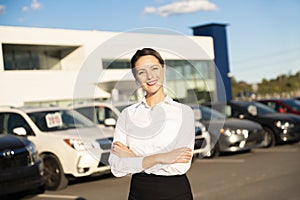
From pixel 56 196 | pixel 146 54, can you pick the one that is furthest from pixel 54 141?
pixel 146 54

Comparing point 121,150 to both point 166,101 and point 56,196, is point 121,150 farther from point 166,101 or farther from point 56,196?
point 56,196

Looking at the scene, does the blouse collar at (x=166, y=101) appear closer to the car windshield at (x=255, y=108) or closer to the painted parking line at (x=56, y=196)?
the painted parking line at (x=56, y=196)

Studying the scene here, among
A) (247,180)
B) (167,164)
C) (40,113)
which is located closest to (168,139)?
(167,164)

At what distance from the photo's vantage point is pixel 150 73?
2.94 m

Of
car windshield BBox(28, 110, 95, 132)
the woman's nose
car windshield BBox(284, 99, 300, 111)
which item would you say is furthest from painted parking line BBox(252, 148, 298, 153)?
the woman's nose

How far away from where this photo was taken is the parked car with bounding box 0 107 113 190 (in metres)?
9.07

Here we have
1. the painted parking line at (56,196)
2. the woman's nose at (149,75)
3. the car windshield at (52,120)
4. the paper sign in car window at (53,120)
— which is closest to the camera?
the woman's nose at (149,75)

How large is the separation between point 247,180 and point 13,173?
4186 millimetres

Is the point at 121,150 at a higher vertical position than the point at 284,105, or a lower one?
higher

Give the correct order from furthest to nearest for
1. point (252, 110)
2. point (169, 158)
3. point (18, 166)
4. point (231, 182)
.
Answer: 1. point (252, 110)
2. point (231, 182)
3. point (18, 166)
4. point (169, 158)

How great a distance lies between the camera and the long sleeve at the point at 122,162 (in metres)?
2.88

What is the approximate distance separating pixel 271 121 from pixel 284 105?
2.51 metres

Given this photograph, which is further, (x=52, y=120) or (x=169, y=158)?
(x=52, y=120)

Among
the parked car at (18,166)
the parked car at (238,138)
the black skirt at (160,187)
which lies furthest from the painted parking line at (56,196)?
the black skirt at (160,187)
